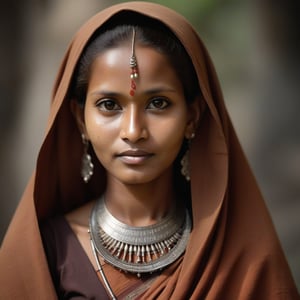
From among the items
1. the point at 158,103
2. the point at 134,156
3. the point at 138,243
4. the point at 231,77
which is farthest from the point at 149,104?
the point at 231,77

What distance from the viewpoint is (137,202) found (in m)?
1.41

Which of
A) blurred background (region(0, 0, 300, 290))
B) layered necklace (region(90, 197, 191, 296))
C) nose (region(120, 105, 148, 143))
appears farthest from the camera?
blurred background (region(0, 0, 300, 290))

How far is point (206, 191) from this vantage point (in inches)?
54.2

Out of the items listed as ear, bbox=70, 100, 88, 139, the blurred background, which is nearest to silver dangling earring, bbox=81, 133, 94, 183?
ear, bbox=70, 100, 88, 139

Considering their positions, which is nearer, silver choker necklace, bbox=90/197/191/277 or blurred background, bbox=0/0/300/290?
silver choker necklace, bbox=90/197/191/277

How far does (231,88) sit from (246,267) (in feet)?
3.86

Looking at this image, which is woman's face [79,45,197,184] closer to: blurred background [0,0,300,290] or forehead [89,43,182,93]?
forehead [89,43,182,93]

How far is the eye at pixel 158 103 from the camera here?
1.28 meters

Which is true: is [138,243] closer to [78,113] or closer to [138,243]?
[138,243]

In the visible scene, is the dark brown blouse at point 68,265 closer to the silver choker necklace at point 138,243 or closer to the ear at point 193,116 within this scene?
the silver choker necklace at point 138,243

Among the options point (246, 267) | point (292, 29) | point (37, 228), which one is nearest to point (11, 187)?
point (37, 228)

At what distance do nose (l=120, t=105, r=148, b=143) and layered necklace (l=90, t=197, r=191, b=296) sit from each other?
259 millimetres

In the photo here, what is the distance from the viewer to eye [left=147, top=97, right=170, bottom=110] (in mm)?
1276

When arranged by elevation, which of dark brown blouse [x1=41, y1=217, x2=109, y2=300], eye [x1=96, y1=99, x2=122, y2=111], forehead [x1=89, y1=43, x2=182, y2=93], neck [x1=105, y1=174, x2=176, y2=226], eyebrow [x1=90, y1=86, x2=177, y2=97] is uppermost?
forehead [x1=89, y1=43, x2=182, y2=93]
